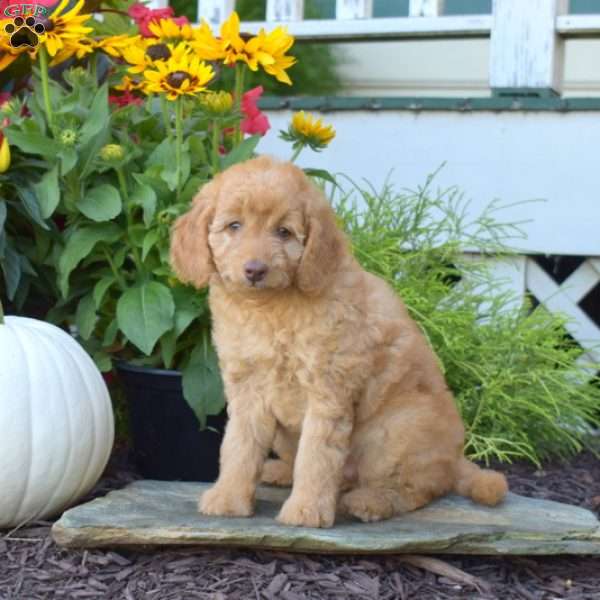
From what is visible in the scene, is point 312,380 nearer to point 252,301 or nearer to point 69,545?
point 252,301

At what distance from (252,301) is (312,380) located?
301mm

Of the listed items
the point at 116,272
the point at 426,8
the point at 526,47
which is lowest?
the point at 116,272

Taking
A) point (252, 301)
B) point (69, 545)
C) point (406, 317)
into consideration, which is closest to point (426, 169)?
point (406, 317)

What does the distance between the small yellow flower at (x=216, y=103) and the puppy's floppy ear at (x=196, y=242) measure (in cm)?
69

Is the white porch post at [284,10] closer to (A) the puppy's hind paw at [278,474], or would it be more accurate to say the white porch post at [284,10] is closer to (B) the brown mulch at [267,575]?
(A) the puppy's hind paw at [278,474]

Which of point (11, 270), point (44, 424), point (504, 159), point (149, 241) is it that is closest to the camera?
point (44, 424)

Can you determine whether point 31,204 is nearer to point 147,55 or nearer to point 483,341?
point 147,55

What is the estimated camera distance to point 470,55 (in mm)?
8445

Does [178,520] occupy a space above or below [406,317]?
below

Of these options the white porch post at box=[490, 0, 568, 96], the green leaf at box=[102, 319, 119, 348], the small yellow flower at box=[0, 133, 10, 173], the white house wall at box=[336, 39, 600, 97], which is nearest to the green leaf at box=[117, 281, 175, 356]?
the green leaf at box=[102, 319, 119, 348]

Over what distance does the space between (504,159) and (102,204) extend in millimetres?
2285

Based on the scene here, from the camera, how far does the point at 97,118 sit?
3.97m

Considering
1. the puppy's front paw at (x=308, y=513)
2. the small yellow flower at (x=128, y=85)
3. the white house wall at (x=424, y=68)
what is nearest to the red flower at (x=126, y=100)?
the small yellow flower at (x=128, y=85)

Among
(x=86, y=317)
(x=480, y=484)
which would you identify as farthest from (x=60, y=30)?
(x=480, y=484)
